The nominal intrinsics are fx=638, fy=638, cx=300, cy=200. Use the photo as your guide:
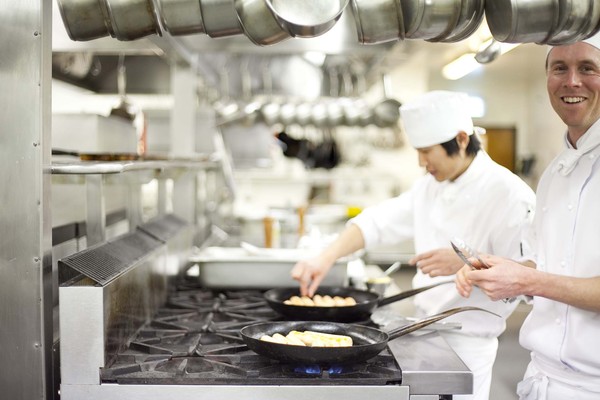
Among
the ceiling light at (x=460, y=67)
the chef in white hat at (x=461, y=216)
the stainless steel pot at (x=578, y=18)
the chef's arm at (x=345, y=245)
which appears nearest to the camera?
the stainless steel pot at (x=578, y=18)

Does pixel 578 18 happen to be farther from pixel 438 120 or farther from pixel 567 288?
pixel 438 120

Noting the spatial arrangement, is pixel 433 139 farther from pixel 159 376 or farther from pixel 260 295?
pixel 159 376

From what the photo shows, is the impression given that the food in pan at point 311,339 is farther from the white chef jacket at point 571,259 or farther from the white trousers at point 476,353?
the white trousers at point 476,353

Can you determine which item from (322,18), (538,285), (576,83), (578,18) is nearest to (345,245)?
(538,285)

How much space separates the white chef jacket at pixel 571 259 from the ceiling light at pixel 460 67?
7.10m

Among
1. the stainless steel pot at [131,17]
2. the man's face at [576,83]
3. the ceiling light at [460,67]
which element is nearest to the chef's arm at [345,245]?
the man's face at [576,83]

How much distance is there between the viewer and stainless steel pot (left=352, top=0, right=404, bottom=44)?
1674 mm

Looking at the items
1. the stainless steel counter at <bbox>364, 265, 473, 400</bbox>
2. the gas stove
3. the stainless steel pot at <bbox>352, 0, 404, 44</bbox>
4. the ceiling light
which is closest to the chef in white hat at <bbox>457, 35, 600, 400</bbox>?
the stainless steel counter at <bbox>364, 265, 473, 400</bbox>

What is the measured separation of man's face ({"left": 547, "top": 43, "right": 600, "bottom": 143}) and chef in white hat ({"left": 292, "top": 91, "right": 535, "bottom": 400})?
1.73 feet

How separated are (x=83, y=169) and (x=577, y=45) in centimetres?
142

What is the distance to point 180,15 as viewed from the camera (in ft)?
5.54

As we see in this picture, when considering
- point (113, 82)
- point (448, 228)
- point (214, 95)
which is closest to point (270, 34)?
point (448, 228)

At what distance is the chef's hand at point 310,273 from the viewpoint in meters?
2.41

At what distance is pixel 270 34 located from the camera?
1.69 m
